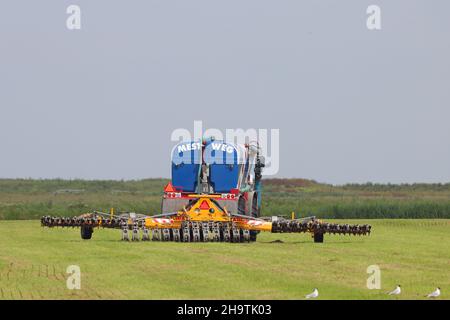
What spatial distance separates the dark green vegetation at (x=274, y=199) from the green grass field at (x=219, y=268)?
83.4 feet

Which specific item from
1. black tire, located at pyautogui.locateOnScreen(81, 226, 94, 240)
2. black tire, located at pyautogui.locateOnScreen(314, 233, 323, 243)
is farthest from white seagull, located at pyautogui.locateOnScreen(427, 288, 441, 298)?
black tire, located at pyautogui.locateOnScreen(81, 226, 94, 240)

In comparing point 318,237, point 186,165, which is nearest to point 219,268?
point 318,237

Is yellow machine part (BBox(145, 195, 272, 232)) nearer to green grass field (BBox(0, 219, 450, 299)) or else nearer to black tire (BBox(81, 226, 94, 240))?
green grass field (BBox(0, 219, 450, 299))

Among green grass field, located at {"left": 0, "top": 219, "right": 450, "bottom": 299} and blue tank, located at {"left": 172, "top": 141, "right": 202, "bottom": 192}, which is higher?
blue tank, located at {"left": 172, "top": 141, "right": 202, "bottom": 192}

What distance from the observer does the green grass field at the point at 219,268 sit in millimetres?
19344

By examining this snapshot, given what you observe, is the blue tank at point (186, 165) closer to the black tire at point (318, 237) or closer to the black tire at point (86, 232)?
the black tire at point (86, 232)

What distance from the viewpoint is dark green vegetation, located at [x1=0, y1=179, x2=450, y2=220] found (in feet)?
204

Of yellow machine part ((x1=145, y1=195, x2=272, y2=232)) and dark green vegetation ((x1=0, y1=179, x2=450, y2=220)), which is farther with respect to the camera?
dark green vegetation ((x1=0, y1=179, x2=450, y2=220))

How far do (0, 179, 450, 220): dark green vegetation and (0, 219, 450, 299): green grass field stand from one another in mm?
25419

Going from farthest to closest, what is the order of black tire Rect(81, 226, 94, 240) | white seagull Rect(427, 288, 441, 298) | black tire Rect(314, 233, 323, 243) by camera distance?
black tire Rect(81, 226, 94, 240), black tire Rect(314, 233, 323, 243), white seagull Rect(427, 288, 441, 298)

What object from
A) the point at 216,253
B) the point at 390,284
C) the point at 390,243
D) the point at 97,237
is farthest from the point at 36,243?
the point at 390,284

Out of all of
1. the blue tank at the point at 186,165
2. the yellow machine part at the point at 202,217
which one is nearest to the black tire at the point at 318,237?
the yellow machine part at the point at 202,217

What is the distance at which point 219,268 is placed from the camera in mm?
23969

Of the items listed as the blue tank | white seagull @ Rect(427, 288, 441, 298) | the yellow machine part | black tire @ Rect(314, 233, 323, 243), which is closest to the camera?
white seagull @ Rect(427, 288, 441, 298)
